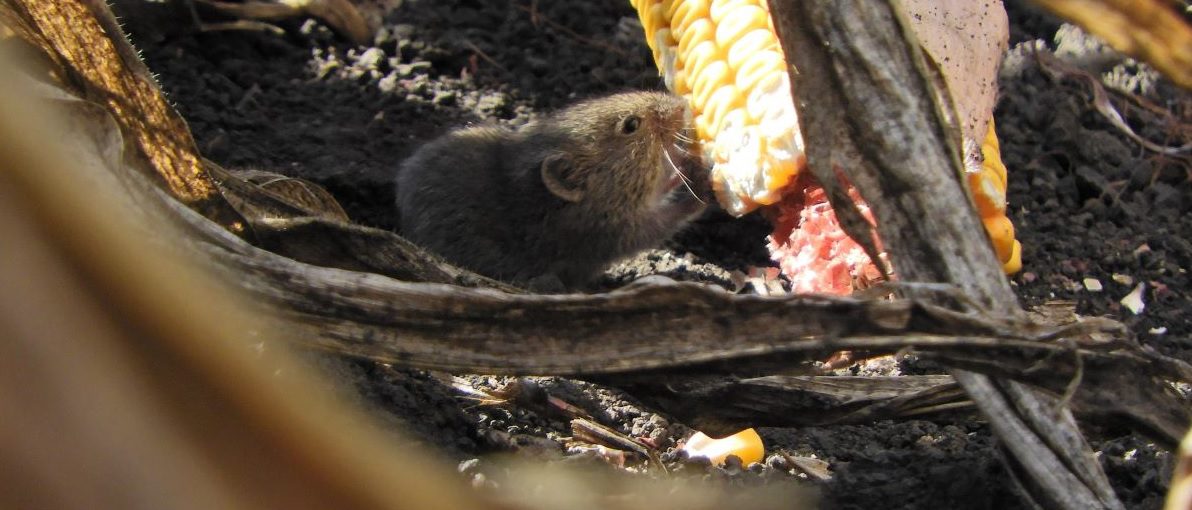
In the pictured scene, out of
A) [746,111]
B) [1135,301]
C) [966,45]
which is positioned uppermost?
[966,45]

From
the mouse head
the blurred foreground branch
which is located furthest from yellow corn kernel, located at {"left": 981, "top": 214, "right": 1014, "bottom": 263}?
the mouse head

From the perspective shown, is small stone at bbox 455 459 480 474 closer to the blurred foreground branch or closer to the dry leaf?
the blurred foreground branch

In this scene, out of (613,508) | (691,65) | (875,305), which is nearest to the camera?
(613,508)

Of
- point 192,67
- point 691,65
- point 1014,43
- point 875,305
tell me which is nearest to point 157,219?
point 875,305

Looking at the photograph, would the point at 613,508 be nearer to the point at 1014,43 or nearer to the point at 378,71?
the point at 378,71

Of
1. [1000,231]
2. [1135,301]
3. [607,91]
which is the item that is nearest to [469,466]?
[1000,231]

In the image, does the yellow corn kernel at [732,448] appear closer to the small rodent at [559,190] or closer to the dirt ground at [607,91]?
the dirt ground at [607,91]

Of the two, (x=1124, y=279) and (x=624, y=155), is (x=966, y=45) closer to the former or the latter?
(x=1124, y=279)
